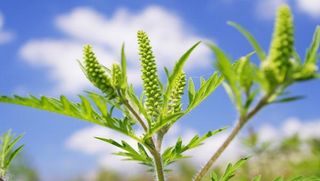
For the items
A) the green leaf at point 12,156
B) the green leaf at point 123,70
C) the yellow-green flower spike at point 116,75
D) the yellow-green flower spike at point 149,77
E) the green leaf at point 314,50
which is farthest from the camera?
the green leaf at point 12,156

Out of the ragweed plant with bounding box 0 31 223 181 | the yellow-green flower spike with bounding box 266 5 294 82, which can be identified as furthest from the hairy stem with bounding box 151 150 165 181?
the yellow-green flower spike with bounding box 266 5 294 82

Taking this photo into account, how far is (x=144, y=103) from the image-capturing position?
7.66 feet

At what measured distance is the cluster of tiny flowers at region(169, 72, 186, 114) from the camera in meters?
2.39

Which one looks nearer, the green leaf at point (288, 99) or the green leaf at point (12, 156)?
the green leaf at point (288, 99)

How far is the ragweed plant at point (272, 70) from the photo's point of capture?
1656 millimetres

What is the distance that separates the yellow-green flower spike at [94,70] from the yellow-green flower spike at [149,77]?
0.68 feet

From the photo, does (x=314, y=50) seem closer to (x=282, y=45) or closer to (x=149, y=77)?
(x=282, y=45)

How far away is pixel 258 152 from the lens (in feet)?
37.6

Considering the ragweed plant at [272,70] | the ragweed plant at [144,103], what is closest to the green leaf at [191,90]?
the ragweed plant at [144,103]

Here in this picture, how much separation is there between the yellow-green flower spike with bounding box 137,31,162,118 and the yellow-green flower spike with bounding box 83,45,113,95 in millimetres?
207

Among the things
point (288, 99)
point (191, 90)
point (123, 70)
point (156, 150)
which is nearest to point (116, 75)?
point (123, 70)

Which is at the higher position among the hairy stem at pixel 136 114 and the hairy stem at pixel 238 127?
the hairy stem at pixel 136 114

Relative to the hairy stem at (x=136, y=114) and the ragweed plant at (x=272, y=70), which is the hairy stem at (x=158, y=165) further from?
the ragweed plant at (x=272, y=70)

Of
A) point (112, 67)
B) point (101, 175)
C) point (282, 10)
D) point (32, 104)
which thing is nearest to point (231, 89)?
point (282, 10)
